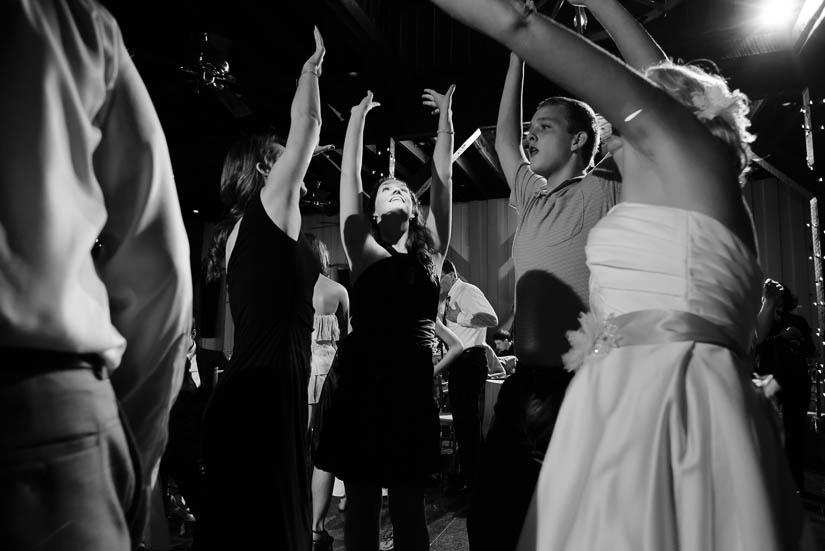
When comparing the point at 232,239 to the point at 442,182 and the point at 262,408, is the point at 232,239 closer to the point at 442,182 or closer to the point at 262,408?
the point at 262,408

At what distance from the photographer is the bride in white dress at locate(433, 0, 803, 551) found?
1.07 meters

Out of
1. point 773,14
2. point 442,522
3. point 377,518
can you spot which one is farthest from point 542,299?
point 773,14

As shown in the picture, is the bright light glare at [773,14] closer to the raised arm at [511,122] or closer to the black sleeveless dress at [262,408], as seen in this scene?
the raised arm at [511,122]

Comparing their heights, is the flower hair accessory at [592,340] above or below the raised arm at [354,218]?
below

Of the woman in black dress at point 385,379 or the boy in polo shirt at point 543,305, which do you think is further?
the woman in black dress at point 385,379

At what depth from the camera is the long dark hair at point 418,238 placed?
96.3 inches

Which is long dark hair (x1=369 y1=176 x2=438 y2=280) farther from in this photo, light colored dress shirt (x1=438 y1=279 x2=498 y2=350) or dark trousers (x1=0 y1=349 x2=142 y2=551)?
light colored dress shirt (x1=438 y1=279 x2=498 y2=350)

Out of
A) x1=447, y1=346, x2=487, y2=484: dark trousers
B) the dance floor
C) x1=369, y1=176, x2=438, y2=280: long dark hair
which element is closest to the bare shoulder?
x1=369, y1=176, x2=438, y2=280: long dark hair

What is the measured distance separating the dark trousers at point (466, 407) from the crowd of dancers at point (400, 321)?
2.62 m

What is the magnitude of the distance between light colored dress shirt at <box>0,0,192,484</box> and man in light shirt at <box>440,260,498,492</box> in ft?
13.5

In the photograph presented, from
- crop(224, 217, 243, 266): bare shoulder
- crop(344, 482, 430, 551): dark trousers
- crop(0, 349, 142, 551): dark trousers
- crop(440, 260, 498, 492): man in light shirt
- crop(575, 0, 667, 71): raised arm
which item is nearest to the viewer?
crop(0, 349, 142, 551): dark trousers

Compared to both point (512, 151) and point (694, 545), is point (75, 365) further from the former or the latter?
point (512, 151)

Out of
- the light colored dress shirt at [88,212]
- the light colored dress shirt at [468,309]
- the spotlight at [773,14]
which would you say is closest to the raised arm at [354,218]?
the light colored dress shirt at [88,212]

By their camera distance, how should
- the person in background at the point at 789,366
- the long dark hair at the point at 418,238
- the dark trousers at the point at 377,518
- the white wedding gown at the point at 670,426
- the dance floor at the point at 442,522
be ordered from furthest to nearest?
the person in background at the point at 789,366
the dance floor at the point at 442,522
the long dark hair at the point at 418,238
the dark trousers at the point at 377,518
the white wedding gown at the point at 670,426
